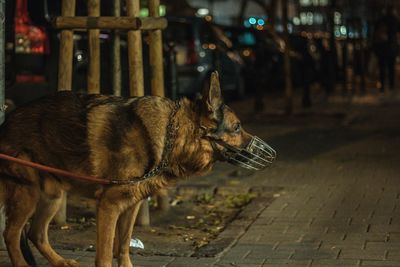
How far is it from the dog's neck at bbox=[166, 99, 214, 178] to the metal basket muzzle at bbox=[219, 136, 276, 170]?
0.40 ft

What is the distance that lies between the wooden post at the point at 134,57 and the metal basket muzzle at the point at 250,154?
1.87m

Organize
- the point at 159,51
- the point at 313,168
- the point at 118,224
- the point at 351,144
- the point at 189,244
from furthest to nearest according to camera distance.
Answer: the point at 351,144 → the point at 313,168 → the point at 159,51 → the point at 189,244 → the point at 118,224

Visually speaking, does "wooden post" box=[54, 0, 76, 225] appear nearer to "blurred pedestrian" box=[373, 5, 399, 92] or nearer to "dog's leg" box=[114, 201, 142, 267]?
"dog's leg" box=[114, 201, 142, 267]

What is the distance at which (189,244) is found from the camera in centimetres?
686

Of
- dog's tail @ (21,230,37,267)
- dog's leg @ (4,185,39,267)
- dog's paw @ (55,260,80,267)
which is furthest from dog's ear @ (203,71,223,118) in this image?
dog's tail @ (21,230,37,267)

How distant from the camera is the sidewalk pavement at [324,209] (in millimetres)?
6266

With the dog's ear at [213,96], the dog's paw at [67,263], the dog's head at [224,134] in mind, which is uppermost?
the dog's ear at [213,96]

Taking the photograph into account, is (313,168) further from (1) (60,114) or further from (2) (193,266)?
(1) (60,114)

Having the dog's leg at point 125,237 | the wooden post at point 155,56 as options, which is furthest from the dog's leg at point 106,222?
the wooden post at point 155,56

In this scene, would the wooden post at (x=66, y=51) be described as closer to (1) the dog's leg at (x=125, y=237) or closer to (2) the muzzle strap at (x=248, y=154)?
(1) the dog's leg at (x=125, y=237)

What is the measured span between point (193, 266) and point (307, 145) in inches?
249

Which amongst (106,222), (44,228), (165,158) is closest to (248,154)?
(165,158)

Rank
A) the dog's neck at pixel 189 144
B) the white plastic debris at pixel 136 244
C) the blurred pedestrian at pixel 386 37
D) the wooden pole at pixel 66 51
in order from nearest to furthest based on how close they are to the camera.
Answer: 1. the dog's neck at pixel 189 144
2. the white plastic debris at pixel 136 244
3. the wooden pole at pixel 66 51
4. the blurred pedestrian at pixel 386 37

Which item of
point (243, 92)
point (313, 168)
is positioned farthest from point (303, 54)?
point (313, 168)
